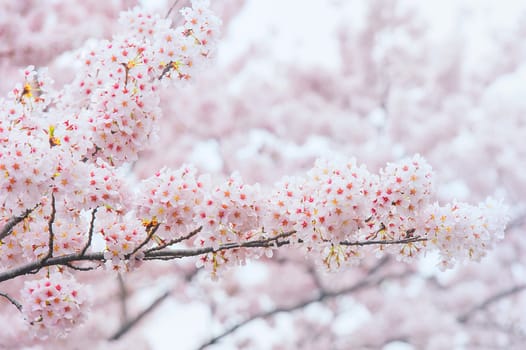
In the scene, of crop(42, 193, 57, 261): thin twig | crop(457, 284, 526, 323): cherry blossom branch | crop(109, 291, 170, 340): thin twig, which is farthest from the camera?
crop(457, 284, 526, 323): cherry blossom branch

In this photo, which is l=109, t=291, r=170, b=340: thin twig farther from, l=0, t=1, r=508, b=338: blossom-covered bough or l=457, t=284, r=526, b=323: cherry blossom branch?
l=457, t=284, r=526, b=323: cherry blossom branch

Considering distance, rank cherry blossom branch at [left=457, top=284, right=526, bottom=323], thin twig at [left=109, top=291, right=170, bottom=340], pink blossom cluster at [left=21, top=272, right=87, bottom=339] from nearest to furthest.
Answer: pink blossom cluster at [left=21, top=272, right=87, bottom=339] < thin twig at [left=109, top=291, right=170, bottom=340] < cherry blossom branch at [left=457, top=284, right=526, bottom=323]

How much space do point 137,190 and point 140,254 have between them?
274 mm

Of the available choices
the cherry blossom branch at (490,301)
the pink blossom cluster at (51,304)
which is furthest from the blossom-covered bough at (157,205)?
the cherry blossom branch at (490,301)

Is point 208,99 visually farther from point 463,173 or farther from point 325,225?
point 325,225

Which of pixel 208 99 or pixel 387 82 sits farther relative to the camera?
pixel 387 82

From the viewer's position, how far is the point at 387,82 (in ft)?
33.8

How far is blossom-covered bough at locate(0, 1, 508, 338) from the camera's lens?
2.49 meters

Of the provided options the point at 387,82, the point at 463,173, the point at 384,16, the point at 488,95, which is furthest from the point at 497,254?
the point at 384,16

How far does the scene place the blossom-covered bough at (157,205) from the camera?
8.16 feet

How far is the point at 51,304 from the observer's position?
2.67 meters

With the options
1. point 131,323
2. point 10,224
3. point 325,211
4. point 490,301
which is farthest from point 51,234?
point 490,301

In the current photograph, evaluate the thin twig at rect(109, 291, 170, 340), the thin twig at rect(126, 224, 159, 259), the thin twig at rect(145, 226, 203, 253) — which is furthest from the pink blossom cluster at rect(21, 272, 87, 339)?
the thin twig at rect(109, 291, 170, 340)

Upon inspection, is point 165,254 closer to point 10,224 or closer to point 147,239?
point 147,239
